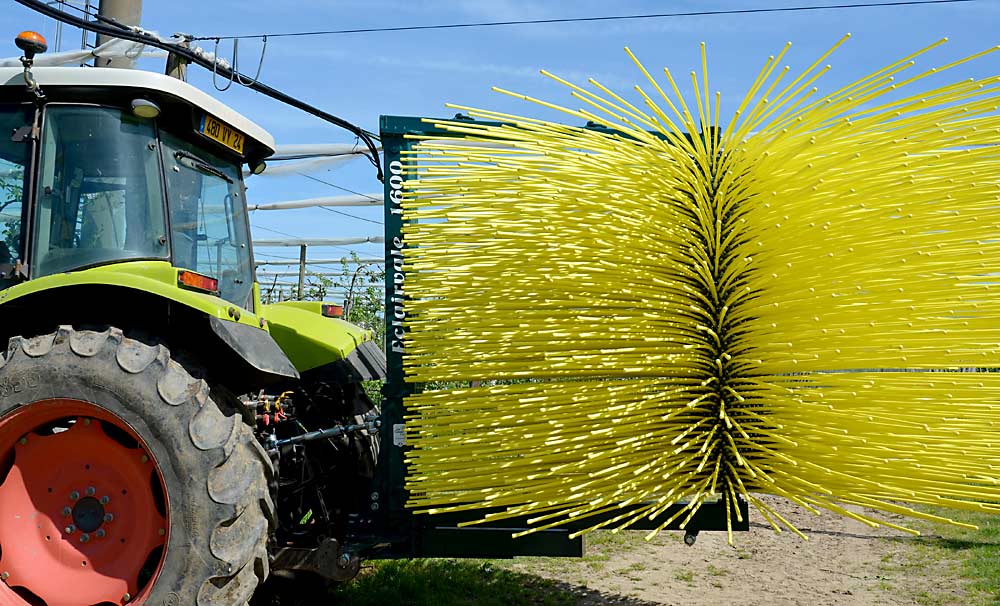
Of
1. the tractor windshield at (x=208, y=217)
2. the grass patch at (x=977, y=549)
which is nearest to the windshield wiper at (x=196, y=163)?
the tractor windshield at (x=208, y=217)

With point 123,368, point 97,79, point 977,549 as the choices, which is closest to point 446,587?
point 123,368

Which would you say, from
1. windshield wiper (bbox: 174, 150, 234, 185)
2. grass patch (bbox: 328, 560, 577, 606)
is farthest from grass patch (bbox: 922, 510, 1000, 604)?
windshield wiper (bbox: 174, 150, 234, 185)

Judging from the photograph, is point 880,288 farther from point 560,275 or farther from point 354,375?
point 354,375

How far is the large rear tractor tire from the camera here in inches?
102

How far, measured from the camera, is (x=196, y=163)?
3.39 metres

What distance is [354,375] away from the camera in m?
3.74

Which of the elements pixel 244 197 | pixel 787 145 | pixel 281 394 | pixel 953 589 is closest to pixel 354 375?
pixel 281 394

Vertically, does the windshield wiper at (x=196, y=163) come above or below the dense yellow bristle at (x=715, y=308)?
above

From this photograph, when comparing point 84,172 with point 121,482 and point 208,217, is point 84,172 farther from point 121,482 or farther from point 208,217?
point 121,482

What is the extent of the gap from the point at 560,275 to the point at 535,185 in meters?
0.30

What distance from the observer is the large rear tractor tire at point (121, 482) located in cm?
258

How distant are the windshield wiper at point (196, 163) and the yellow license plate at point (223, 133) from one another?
11 centimetres

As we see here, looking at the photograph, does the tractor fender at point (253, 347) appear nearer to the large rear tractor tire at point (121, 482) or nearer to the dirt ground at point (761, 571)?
the large rear tractor tire at point (121, 482)

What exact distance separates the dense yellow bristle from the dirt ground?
2.15 metres
